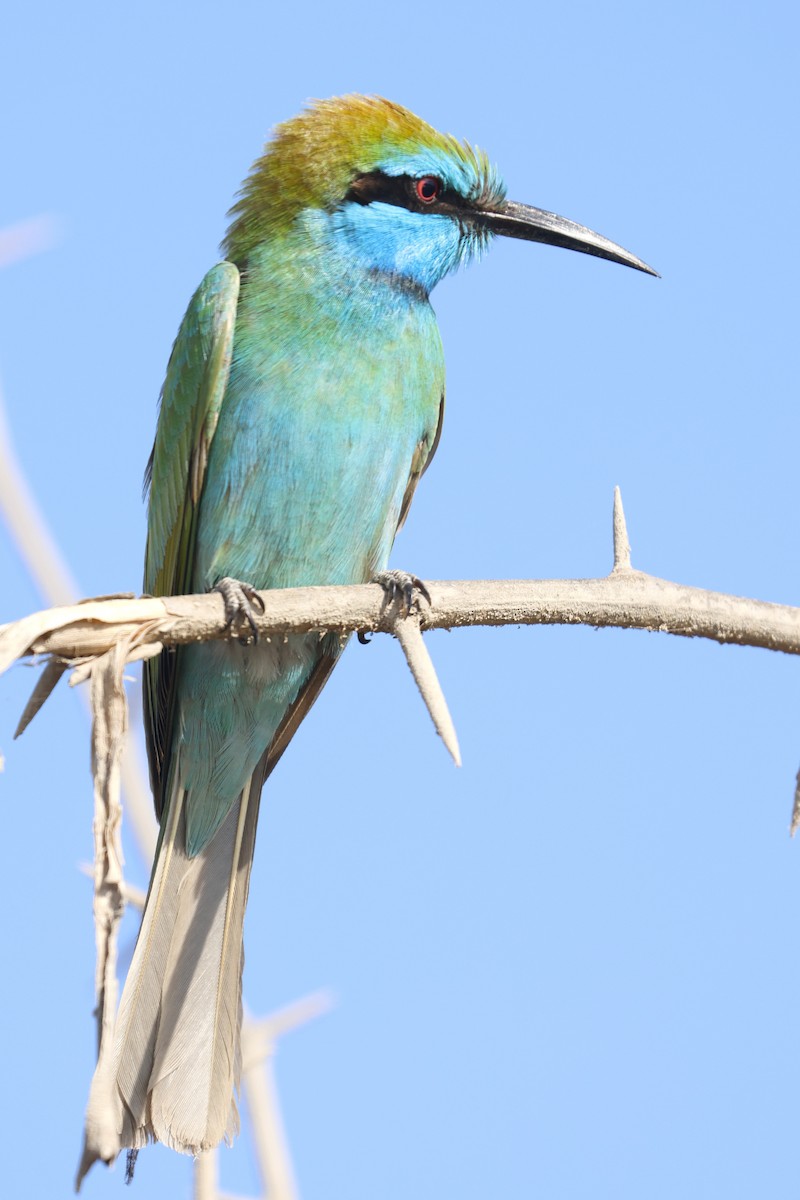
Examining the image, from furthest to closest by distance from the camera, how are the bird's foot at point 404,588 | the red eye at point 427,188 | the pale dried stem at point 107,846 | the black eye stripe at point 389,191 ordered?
the red eye at point 427,188, the black eye stripe at point 389,191, the bird's foot at point 404,588, the pale dried stem at point 107,846

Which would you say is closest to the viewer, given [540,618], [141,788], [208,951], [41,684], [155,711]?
[41,684]

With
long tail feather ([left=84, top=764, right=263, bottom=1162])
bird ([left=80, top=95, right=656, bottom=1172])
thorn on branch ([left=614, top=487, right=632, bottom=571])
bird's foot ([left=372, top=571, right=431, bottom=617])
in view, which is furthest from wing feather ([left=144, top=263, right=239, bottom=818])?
thorn on branch ([left=614, top=487, right=632, bottom=571])

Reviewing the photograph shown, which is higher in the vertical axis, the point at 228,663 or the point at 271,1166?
the point at 228,663

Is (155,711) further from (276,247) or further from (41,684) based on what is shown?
(41,684)

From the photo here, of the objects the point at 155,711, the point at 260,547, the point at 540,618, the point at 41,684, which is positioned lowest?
the point at 41,684

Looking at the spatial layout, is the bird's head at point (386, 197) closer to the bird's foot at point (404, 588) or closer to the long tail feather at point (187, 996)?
the bird's foot at point (404, 588)

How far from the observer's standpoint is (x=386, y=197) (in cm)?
485

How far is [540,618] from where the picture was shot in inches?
117

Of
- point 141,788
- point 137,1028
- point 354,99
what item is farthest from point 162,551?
point 354,99

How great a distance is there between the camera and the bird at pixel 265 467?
4352 mm

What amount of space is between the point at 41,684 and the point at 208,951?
6.44 feet

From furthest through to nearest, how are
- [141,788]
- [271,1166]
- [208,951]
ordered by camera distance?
[208,951]
[141,788]
[271,1166]

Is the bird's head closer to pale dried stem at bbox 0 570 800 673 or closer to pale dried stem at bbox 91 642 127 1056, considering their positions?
pale dried stem at bbox 0 570 800 673

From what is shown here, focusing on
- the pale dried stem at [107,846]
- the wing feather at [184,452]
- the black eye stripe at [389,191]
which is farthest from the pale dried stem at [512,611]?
the black eye stripe at [389,191]
